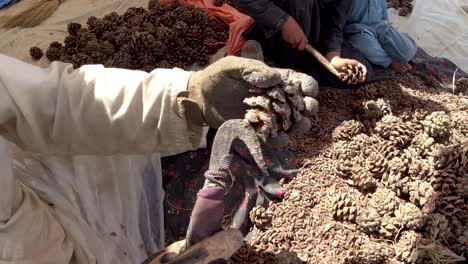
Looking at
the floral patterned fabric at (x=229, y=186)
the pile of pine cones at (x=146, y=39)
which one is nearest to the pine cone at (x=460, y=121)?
the floral patterned fabric at (x=229, y=186)

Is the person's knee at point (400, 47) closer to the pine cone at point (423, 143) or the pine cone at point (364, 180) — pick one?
the pine cone at point (423, 143)

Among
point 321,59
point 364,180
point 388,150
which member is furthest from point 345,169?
point 321,59

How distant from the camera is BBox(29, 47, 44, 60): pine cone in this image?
8.93 ft

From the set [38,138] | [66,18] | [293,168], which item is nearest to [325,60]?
[293,168]

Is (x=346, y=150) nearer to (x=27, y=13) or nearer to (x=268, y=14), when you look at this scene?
(x=268, y=14)

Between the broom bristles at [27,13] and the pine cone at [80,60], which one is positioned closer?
the pine cone at [80,60]

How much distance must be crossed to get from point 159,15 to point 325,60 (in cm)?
114

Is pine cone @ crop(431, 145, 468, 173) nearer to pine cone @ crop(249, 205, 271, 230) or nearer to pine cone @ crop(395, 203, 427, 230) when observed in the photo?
pine cone @ crop(395, 203, 427, 230)

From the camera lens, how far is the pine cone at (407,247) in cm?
162

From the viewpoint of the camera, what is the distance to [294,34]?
2.21 metres

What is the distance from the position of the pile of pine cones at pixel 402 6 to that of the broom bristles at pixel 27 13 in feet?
7.05

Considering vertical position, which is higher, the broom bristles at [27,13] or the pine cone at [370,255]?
the broom bristles at [27,13]

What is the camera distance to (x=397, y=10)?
3010 mm

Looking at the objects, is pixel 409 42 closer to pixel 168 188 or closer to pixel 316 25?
pixel 316 25
